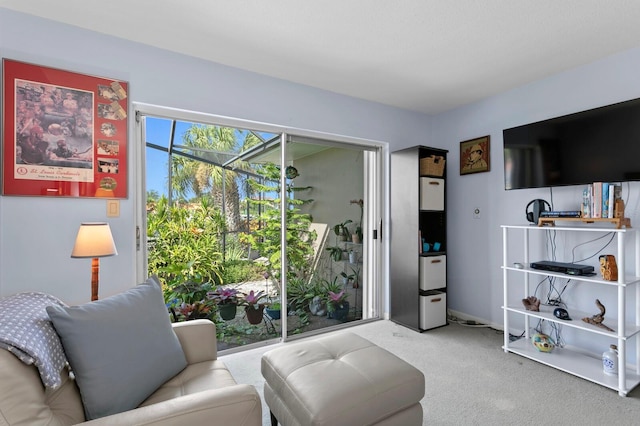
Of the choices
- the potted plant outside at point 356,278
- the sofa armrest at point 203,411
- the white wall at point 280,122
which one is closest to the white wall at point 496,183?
the white wall at point 280,122

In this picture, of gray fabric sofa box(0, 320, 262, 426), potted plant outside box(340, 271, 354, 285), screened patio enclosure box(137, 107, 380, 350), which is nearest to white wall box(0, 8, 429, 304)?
screened patio enclosure box(137, 107, 380, 350)

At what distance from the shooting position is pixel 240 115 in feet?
8.70

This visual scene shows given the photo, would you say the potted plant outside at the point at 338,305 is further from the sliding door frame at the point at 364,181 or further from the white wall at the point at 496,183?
the white wall at the point at 496,183

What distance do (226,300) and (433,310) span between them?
2.09 meters

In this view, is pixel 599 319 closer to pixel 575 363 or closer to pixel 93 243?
pixel 575 363

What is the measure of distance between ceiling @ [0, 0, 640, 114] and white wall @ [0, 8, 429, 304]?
95mm

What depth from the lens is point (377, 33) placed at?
213 cm

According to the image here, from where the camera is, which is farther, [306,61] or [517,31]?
[306,61]

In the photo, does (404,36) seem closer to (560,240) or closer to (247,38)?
(247,38)

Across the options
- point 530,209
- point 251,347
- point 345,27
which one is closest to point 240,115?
point 345,27

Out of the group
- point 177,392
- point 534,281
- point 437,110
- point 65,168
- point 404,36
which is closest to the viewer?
point 177,392

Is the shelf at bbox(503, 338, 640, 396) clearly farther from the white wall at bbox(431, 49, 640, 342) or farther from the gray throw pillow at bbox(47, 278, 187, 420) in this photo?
the gray throw pillow at bbox(47, 278, 187, 420)

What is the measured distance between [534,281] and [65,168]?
12.9 ft

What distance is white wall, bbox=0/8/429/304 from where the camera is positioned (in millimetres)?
1904
